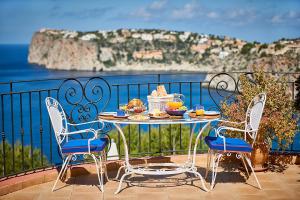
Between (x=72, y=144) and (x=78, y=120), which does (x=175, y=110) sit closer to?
(x=72, y=144)

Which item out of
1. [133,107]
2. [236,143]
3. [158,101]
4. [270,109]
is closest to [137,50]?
[270,109]

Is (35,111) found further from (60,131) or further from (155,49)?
(155,49)

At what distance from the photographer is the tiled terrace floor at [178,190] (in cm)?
475

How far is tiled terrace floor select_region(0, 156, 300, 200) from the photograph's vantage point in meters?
4.75

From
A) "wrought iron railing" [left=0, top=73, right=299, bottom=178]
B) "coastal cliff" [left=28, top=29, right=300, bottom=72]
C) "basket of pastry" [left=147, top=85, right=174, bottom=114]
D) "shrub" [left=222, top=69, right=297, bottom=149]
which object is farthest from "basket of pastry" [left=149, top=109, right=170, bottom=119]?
"coastal cliff" [left=28, top=29, right=300, bottom=72]

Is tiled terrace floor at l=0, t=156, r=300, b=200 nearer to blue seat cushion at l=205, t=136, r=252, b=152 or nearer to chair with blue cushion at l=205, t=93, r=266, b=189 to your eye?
chair with blue cushion at l=205, t=93, r=266, b=189


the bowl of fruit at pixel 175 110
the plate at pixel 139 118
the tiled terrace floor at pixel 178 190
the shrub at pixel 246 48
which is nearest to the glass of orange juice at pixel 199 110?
the bowl of fruit at pixel 175 110

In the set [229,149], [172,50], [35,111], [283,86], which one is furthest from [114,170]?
[172,50]

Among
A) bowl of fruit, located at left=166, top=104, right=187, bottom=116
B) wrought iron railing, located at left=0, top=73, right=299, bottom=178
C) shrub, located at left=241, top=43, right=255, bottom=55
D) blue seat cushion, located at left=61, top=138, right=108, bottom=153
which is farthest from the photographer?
shrub, located at left=241, top=43, right=255, bottom=55

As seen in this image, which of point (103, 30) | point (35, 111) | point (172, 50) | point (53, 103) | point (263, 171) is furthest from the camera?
point (103, 30)

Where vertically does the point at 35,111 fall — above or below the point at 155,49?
below

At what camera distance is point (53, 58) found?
140 meters

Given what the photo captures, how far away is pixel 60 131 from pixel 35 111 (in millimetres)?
53172

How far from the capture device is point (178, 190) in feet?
16.2
